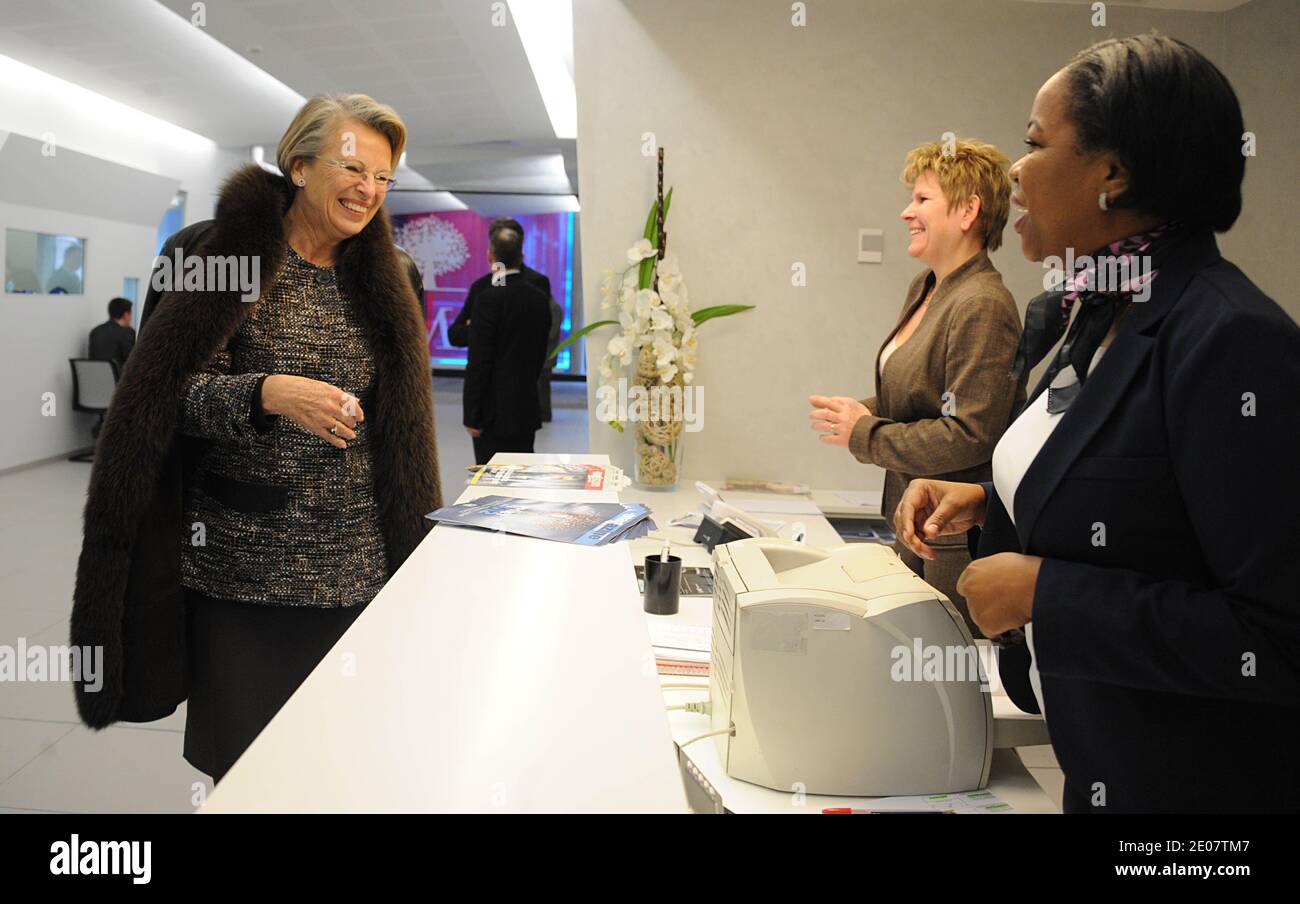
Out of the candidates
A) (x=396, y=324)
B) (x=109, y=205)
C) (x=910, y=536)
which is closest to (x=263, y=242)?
(x=396, y=324)

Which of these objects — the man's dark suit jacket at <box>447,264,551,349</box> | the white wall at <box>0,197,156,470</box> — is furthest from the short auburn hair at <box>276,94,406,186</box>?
the white wall at <box>0,197,156,470</box>

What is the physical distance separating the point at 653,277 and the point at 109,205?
779cm

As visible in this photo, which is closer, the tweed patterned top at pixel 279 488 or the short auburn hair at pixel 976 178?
the tweed patterned top at pixel 279 488

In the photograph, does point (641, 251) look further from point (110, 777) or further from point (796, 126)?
point (110, 777)

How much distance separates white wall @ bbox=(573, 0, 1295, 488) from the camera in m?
3.71

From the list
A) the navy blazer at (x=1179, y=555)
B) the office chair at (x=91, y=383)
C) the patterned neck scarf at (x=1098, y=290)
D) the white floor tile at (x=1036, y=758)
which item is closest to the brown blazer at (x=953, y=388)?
the patterned neck scarf at (x=1098, y=290)

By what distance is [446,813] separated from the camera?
84 centimetres

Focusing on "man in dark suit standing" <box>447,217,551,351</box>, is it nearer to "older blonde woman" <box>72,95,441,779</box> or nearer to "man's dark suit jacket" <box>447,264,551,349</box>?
"man's dark suit jacket" <box>447,264,551,349</box>

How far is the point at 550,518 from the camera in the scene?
2.02 meters

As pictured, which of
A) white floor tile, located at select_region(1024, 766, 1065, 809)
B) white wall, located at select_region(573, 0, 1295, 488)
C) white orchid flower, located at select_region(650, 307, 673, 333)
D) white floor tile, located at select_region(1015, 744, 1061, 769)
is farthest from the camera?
white wall, located at select_region(573, 0, 1295, 488)

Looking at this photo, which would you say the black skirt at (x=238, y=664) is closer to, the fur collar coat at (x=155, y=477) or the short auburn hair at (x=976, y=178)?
the fur collar coat at (x=155, y=477)

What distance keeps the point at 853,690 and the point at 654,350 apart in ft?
7.79

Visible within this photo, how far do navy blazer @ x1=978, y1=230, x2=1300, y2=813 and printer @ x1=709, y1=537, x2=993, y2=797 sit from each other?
0.14 m

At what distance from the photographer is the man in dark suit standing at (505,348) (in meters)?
4.84
